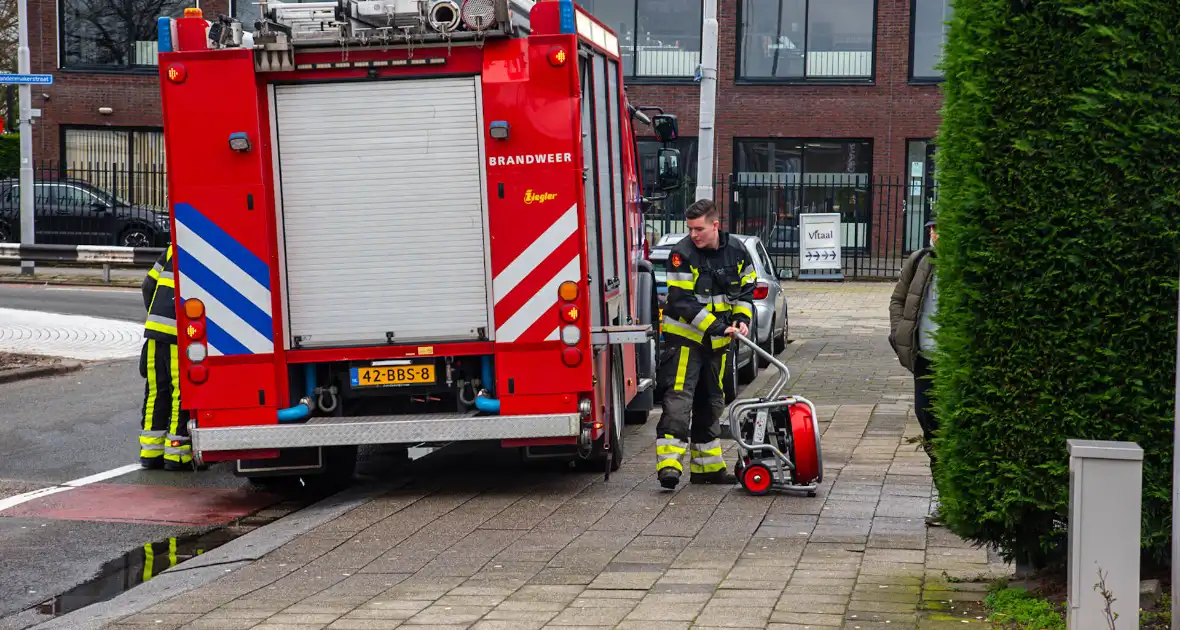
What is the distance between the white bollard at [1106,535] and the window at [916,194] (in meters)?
26.6

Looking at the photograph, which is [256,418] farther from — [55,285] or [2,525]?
[55,285]

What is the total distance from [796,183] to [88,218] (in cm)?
1485

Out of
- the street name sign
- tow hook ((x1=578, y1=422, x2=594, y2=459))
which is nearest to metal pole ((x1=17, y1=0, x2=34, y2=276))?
the street name sign

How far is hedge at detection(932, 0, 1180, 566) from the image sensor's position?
5.48 metres

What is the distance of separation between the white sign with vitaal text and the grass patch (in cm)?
2370

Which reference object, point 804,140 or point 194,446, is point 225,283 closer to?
point 194,446

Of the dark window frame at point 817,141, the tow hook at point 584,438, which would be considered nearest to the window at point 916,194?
the dark window frame at point 817,141

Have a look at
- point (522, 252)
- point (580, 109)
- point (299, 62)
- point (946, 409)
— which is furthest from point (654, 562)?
point (299, 62)

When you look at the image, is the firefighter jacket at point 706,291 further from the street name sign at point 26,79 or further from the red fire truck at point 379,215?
the street name sign at point 26,79

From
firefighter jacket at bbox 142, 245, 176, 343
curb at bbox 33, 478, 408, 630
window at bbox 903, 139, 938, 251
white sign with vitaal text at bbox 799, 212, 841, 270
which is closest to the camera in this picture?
curb at bbox 33, 478, 408, 630

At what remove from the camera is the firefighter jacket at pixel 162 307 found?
10219 millimetres

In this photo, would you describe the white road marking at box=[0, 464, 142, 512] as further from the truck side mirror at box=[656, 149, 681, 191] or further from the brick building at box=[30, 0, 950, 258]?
the brick building at box=[30, 0, 950, 258]

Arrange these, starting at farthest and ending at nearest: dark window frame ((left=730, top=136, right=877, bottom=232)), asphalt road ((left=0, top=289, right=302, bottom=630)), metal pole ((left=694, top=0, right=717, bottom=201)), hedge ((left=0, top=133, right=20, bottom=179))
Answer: hedge ((left=0, top=133, right=20, bottom=179)), dark window frame ((left=730, top=136, right=877, bottom=232)), metal pole ((left=694, top=0, right=717, bottom=201)), asphalt road ((left=0, top=289, right=302, bottom=630))

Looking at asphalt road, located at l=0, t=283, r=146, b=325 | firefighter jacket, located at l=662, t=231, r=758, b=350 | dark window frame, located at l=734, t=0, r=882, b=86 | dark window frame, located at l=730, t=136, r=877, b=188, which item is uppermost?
dark window frame, located at l=734, t=0, r=882, b=86
